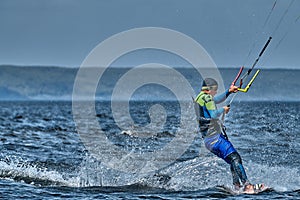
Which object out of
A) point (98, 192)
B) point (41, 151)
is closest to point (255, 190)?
point (98, 192)

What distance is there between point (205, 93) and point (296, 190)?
3.20 metres

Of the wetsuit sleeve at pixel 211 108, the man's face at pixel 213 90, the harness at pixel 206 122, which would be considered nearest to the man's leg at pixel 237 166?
the harness at pixel 206 122

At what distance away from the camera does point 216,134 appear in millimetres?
15562

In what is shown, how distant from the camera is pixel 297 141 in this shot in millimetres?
28703

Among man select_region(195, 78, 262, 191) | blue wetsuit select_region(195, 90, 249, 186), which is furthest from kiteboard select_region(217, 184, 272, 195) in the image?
blue wetsuit select_region(195, 90, 249, 186)

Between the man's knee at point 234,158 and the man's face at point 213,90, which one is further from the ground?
the man's face at point 213,90

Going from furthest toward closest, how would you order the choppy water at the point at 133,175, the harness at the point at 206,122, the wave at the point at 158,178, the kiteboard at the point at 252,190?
the wave at the point at 158,178 < the harness at the point at 206,122 < the choppy water at the point at 133,175 < the kiteboard at the point at 252,190

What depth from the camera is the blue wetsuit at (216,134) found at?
1527cm

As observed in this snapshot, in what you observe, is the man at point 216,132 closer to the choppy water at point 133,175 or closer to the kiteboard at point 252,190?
the kiteboard at point 252,190

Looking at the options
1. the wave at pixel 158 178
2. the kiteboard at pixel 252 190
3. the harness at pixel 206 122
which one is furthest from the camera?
the wave at pixel 158 178

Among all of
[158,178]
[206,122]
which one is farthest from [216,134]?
[158,178]

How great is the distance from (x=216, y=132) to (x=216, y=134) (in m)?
0.05

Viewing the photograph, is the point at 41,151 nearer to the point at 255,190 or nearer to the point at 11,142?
the point at 11,142

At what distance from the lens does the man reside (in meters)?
15.3
